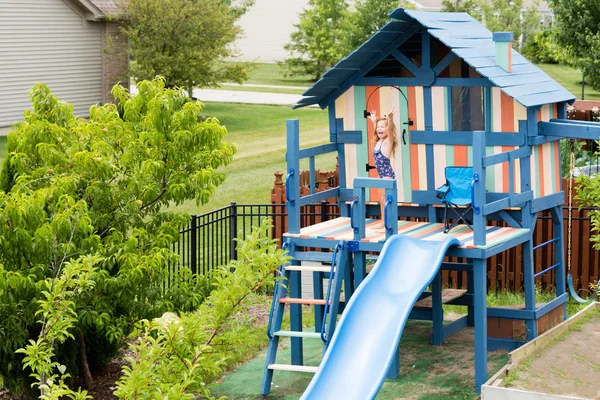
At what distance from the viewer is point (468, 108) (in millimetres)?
12000

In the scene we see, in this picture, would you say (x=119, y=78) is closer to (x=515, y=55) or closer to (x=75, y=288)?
(x=515, y=55)

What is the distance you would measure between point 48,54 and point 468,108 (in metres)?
22.8

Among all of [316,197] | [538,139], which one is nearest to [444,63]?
[538,139]

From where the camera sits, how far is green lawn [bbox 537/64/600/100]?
4322 centimetres

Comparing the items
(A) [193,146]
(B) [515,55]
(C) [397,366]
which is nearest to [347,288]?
(C) [397,366]

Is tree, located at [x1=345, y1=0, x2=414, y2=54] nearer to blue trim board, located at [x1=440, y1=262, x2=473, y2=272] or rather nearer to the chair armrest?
blue trim board, located at [x1=440, y1=262, x2=473, y2=272]

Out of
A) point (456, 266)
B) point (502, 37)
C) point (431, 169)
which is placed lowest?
point (456, 266)

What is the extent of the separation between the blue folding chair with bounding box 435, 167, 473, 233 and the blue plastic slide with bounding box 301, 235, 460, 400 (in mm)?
798

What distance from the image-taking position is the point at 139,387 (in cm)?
807

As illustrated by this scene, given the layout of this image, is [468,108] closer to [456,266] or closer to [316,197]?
[456,266]

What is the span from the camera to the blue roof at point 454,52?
1149cm

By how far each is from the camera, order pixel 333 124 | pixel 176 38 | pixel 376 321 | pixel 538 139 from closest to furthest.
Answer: pixel 376 321
pixel 538 139
pixel 333 124
pixel 176 38

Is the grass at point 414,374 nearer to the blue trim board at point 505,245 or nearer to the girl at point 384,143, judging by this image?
the blue trim board at point 505,245

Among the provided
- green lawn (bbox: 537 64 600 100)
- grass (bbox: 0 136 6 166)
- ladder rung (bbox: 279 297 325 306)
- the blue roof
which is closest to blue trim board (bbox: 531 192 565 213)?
the blue roof
